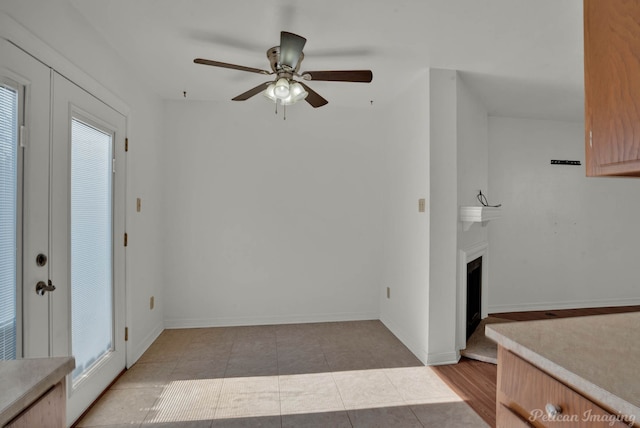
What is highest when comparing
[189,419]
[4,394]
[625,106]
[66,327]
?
[625,106]

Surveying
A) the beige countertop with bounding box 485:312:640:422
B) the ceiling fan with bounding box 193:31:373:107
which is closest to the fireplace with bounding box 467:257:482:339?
the beige countertop with bounding box 485:312:640:422

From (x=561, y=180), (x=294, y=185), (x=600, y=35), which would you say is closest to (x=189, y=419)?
(x=294, y=185)

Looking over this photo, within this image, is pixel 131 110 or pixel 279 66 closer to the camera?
pixel 279 66

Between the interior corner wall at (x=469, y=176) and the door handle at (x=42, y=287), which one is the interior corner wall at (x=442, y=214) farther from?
the door handle at (x=42, y=287)

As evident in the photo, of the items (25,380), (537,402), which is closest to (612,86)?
(537,402)

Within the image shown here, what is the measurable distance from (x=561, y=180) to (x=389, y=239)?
260cm

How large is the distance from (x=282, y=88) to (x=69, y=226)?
1.57 metres

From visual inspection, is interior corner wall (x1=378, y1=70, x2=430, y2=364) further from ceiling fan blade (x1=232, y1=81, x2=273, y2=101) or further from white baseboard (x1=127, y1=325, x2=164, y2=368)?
white baseboard (x1=127, y1=325, x2=164, y2=368)

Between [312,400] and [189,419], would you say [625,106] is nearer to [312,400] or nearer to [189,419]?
[312,400]

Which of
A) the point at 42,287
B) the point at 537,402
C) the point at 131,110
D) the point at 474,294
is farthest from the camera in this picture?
the point at 474,294

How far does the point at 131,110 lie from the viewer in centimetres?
276

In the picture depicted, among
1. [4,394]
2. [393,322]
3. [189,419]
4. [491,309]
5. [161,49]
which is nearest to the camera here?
[4,394]

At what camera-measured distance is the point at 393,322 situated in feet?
11.6

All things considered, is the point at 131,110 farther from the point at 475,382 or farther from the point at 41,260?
the point at 475,382
